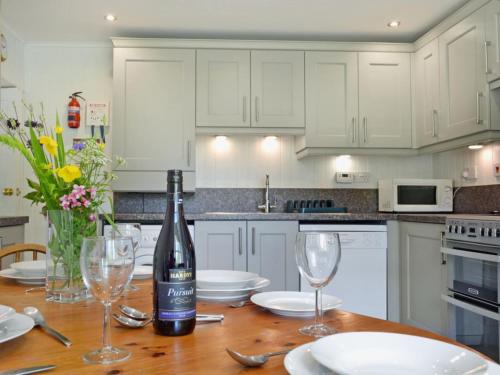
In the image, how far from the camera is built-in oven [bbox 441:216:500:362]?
7.15 ft

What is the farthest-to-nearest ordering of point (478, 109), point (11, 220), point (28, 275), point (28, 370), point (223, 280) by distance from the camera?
point (11, 220) < point (478, 109) < point (28, 275) < point (223, 280) < point (28, 370)

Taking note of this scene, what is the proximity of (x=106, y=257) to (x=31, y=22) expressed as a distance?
3.35 meters

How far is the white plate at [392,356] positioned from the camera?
57 centimetres

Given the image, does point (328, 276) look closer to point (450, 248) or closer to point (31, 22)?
point (450, 248)

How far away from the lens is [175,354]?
0.65 m

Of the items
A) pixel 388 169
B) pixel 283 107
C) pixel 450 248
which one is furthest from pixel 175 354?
pixel 388 169

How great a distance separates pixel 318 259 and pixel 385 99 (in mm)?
3074

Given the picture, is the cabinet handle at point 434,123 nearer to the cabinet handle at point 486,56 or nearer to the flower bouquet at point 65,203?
the cabinet handle at point 486,56

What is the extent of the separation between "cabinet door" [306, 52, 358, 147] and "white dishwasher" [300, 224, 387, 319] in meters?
0.74

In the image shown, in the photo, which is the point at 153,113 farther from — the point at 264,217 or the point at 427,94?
the point at 427,94

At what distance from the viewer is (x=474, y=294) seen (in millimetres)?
2332

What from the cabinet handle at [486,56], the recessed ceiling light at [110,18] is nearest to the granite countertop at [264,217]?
the cabinet handle at [486,56]

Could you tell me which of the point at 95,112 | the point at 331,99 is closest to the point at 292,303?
the point at 331,99

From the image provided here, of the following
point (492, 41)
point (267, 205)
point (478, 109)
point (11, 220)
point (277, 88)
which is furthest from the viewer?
point (267, 205)
